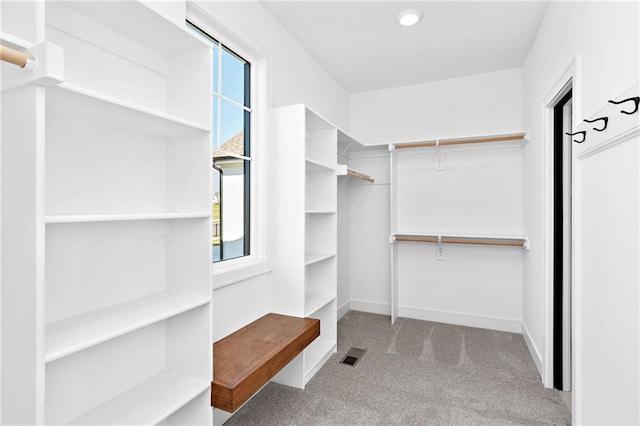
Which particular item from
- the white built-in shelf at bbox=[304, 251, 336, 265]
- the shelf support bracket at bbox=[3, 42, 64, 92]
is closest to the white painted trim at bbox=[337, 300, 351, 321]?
the white built-in shelf at bbox=[304, 251, 336, 265]

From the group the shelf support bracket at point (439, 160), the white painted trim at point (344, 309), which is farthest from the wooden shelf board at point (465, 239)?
the white painted trim at point (344, 309)

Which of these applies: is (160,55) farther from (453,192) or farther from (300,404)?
(453,192)

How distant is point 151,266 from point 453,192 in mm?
3081

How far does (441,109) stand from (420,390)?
2.77 m

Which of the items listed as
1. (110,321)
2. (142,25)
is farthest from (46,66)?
(110,321)

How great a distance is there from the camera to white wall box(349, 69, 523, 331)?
3.46m

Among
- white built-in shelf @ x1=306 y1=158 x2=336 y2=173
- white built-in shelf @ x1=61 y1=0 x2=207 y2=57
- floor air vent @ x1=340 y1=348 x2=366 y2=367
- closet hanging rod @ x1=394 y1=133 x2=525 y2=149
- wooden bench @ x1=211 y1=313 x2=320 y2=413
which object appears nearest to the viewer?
white built-in shelf @ x1=61 y1=0 x2=207 y2=57

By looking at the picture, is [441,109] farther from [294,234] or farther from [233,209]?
[233,209]

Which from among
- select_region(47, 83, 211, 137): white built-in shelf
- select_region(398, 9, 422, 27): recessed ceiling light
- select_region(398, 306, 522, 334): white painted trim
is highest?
select_region(398, 9, 422, 27): recessed ceiling light

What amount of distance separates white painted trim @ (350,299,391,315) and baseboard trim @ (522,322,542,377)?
134 cm

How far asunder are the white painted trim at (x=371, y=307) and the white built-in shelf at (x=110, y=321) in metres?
2.84

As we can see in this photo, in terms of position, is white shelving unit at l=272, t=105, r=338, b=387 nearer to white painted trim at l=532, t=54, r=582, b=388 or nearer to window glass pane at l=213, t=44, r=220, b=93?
window glass pane at l=213, t=44, r=220, b=93

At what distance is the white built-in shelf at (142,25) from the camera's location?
121 cm

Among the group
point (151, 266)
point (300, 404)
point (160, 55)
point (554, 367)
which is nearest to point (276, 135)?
point (160, 55)
